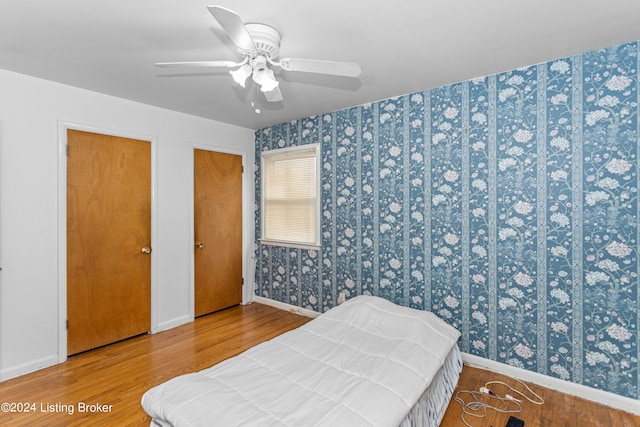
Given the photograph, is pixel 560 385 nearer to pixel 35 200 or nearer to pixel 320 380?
pixel 320 380

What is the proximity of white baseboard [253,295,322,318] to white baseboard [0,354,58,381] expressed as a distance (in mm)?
2179

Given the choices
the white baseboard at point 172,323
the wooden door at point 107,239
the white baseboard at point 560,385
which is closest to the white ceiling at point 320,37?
the wooden door at point 107,239

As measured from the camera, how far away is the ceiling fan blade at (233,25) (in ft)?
4.00

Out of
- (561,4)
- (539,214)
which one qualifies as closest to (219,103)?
(561,4)

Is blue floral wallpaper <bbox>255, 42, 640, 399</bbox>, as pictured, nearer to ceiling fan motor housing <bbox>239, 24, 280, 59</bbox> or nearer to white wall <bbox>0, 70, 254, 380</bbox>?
ceiling fan motor housing <bbox>239, 24, 280, 59</bbox>

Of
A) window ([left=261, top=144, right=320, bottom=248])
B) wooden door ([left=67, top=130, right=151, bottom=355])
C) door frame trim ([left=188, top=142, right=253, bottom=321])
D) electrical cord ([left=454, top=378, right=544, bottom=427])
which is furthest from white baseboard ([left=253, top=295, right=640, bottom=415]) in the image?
wooden door ([left=67, top=130, right=151, bottom=355])

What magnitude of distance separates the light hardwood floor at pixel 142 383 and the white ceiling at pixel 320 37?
7.90 feet

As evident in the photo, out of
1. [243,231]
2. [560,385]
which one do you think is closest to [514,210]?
[560,385]

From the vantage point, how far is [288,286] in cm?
402

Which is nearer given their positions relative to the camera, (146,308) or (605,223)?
(605,223)

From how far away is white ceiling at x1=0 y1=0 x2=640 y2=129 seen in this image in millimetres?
1658

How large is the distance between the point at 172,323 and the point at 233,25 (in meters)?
3.26

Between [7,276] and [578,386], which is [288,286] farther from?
[578,386]

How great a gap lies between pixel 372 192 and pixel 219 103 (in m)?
1.80
